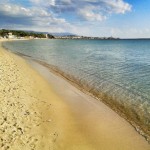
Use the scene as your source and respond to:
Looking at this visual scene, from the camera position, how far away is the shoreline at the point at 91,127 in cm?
876

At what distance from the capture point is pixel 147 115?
12320 mm

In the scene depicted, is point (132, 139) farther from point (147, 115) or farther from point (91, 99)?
point (91, 99)

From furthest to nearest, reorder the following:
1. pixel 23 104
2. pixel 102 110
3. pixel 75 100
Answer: pixel 75 100 → pixel 102 110 → pixel 23 104

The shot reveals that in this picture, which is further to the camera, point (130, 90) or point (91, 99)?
point (130, 90)

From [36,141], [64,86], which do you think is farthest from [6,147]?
[64,86]

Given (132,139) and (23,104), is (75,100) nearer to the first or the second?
(23,104)

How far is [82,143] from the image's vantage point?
8.77 meters

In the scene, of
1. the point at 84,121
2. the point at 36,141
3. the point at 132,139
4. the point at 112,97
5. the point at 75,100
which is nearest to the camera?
the point at 36,141

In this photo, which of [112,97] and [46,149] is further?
[112,97]

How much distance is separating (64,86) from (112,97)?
465 cm

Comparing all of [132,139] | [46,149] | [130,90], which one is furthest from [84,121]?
[130,90]

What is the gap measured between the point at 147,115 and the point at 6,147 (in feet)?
26.2

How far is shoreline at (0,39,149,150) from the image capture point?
28.7ft

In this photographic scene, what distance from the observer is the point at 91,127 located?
10.3 metres
